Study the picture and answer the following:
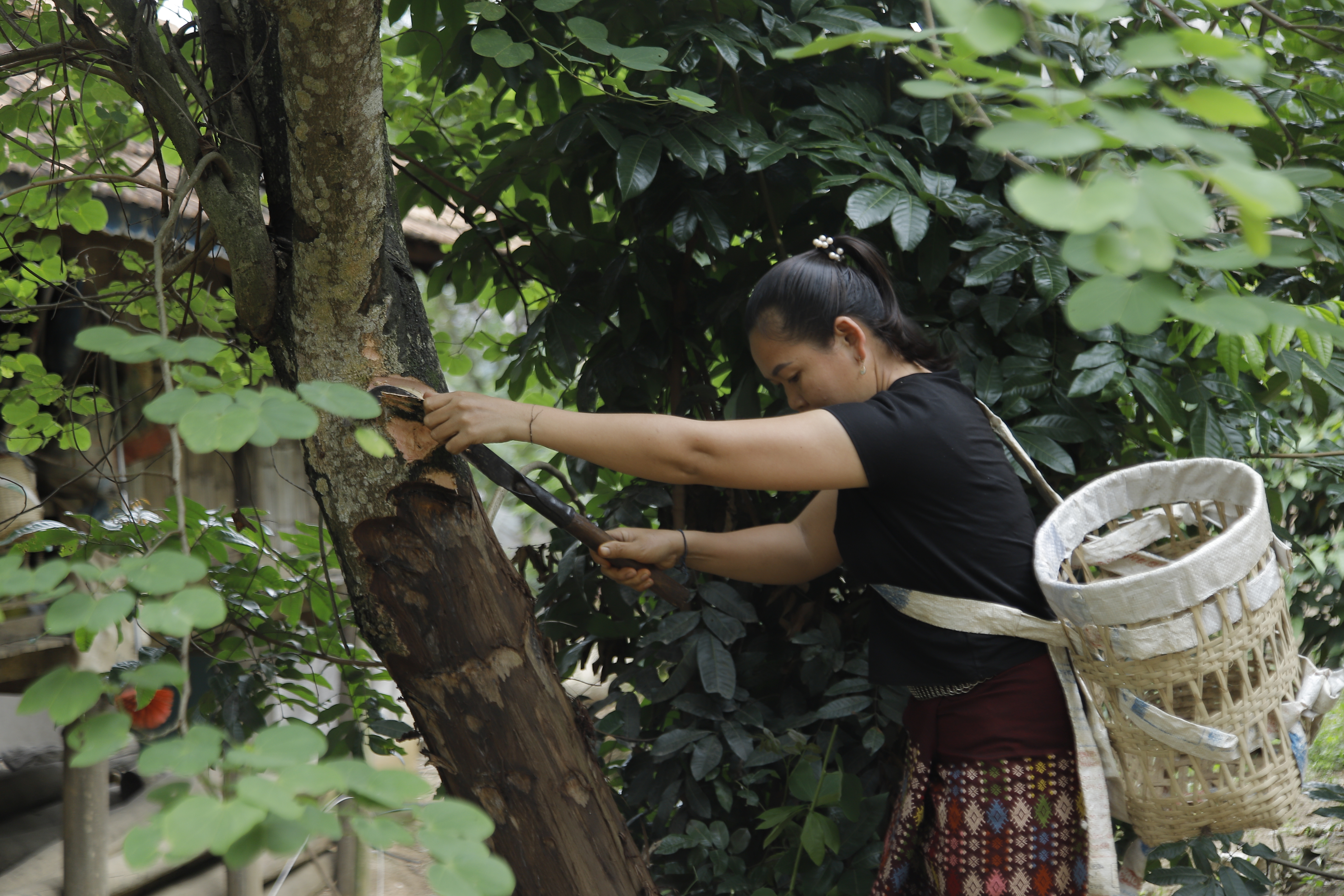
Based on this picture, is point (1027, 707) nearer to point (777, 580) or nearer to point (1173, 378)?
point (777, 580)

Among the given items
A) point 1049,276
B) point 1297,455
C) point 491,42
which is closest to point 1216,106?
Answer: point 1049,276

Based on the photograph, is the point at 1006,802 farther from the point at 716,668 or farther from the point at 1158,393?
the point at 1158,393

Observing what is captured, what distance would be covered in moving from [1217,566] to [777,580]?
2.80 ft

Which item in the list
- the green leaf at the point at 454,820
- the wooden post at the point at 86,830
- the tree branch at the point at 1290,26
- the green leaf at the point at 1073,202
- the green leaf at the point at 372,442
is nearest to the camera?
the green leaf at the point at 1073,202

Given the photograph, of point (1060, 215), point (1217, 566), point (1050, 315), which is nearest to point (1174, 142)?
point (1060, 215)

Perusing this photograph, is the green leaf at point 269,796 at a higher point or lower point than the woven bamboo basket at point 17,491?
higher

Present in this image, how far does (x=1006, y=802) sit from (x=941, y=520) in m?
0.49

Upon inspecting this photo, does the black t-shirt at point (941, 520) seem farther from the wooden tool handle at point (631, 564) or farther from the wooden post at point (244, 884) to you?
the wooden post at point (244, 884)

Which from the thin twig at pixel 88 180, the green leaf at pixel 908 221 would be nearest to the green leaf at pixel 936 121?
the green leaf at pixel 908 221

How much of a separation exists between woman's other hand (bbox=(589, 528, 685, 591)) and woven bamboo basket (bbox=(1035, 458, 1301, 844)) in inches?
28.3

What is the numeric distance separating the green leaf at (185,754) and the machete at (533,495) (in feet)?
2.22

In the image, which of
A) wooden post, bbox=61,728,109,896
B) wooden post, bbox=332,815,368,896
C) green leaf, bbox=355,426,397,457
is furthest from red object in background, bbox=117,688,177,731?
green leaf, bbox=355,426,397,457

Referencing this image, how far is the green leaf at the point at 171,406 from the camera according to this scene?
857mm

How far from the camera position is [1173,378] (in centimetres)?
208
